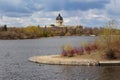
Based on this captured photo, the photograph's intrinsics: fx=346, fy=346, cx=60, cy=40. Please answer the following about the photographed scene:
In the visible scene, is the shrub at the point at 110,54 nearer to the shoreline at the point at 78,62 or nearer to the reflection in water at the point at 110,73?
the shoreline at the point at 78,62

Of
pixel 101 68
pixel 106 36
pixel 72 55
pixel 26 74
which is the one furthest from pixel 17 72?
pixel 106 36

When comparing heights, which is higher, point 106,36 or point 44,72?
point 106,36

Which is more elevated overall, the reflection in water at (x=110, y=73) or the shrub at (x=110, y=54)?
the shrub at (x=110, y=54)

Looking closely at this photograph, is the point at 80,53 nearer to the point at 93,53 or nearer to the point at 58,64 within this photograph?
the point at 93,53

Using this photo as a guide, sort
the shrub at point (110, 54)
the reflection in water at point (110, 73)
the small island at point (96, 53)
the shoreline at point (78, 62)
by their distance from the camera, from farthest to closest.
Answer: the shrub at point (110, 54) < the small island at point (96, 53) < the shoreline at point (78, 62) < the reflection in water at point (110, 73)

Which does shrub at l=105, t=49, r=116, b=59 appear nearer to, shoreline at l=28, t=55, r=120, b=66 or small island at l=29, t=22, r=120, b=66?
small island at l=29, t=22, r=120, b=66

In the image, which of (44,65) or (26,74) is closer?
(26,74)

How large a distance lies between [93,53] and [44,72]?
702 inches

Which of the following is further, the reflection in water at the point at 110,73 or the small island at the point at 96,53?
the small island at the point at 96,53

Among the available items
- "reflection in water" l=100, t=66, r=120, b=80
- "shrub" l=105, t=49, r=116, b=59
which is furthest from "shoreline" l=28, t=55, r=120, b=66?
"shrub" l=105, t=49, r=116, b=59

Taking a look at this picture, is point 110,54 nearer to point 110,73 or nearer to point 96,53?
point 96,53

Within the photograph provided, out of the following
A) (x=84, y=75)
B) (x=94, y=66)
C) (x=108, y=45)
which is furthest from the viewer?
(x=108, y=45)

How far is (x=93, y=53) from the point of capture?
69500 mm

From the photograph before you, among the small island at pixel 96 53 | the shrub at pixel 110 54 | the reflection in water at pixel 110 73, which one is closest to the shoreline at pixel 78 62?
the small island at pixel 96 53
